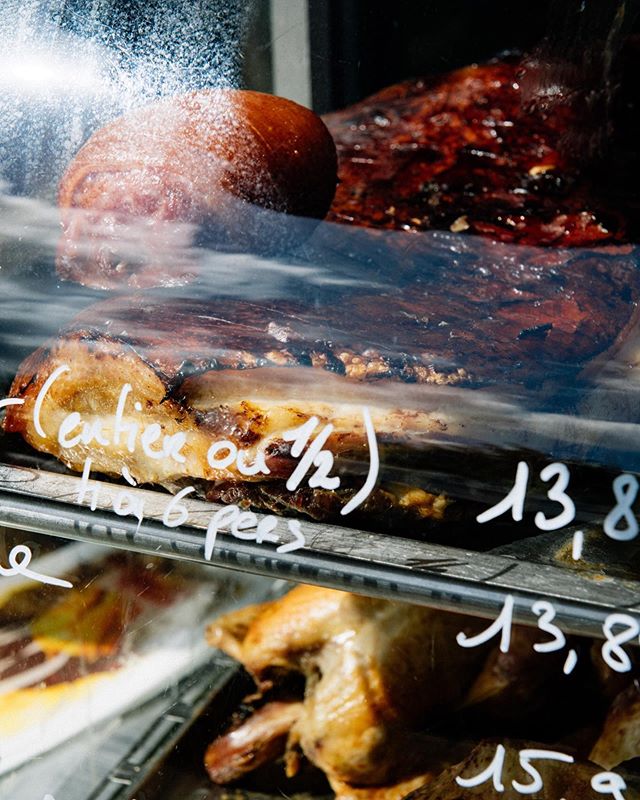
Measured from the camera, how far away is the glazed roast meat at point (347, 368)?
0.92 metres

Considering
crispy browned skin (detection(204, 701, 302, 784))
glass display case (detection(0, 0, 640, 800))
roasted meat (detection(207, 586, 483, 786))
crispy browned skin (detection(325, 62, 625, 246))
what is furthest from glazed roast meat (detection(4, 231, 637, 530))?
crispy browned skin (detection(204, 701, 302, 784))

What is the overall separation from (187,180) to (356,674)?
747mm

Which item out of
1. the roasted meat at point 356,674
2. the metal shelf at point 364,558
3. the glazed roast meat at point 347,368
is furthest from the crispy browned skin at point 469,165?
the roasted meat at point 356,674

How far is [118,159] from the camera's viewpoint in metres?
1.06

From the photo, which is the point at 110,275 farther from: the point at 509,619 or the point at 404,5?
the point at 509,619

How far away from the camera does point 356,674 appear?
3.94 feet

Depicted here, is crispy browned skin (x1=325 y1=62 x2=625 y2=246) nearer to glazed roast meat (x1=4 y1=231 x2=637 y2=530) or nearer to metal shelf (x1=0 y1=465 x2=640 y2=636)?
glazed roast meat (x1=4 y1=231 x2=637 y2=530)

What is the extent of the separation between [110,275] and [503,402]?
1.82 feet

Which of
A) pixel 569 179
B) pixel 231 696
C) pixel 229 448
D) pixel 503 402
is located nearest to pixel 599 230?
pixel 569 179

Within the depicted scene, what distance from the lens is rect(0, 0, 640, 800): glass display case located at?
2.93ft

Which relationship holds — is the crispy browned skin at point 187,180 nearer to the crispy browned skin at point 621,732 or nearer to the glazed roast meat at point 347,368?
the glazed roast meat at point 347,368

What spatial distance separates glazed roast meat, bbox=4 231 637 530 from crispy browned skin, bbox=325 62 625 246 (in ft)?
0.41

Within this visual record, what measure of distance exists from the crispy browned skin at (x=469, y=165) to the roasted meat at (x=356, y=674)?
573 mm

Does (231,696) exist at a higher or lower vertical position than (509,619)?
lower
